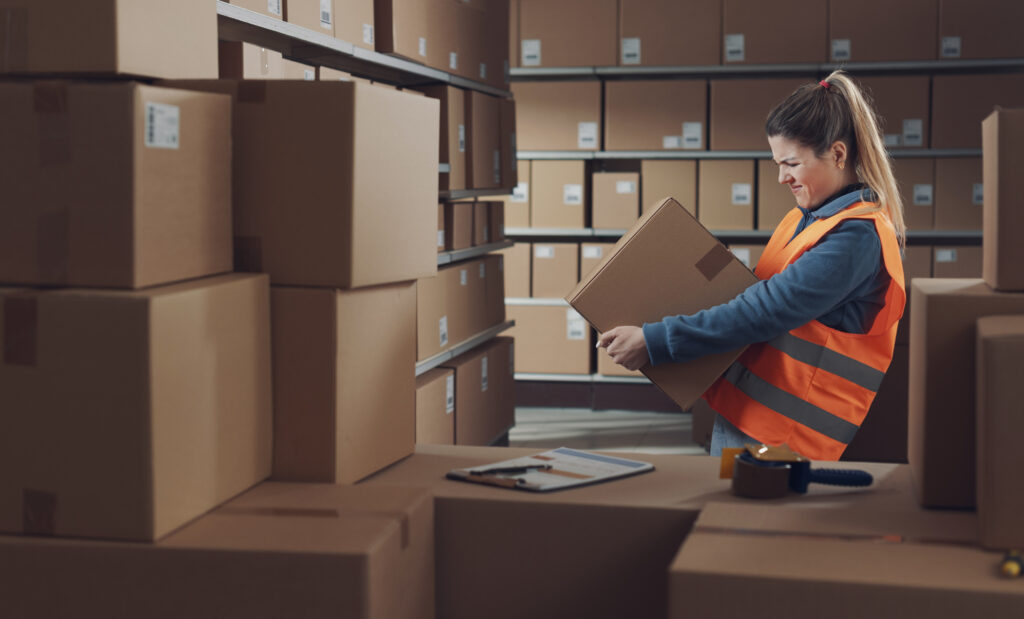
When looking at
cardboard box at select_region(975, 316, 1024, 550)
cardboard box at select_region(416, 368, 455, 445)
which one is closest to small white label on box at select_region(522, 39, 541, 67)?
cardboard box at select_region(416, 368, 455, 445)

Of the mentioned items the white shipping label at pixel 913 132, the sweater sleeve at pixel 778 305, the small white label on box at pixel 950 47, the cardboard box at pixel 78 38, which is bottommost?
the sweater sleeve at pixel 778 305

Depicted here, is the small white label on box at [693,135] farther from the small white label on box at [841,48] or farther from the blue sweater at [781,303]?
the blue sweater at [781,303]

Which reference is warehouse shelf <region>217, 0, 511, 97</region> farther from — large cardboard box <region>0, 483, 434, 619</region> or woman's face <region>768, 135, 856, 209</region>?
large cardboard box <region>0, 483, 434, 619</region>

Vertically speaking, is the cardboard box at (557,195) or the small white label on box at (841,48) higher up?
the small white label on box at (841,48)

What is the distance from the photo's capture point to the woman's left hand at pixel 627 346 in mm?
1882

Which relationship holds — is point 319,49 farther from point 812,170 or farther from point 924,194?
point 924,194

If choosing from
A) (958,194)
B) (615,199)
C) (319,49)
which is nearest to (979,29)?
(958,194)

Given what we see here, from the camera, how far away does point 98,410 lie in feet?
3.99

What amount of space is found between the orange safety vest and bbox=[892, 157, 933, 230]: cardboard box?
3.39 metres

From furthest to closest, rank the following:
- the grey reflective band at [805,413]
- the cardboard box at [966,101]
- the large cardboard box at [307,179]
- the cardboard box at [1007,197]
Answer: the cardboard box at [966,101] < the grey reflective band at [805,413] < the large cardboard box at [307,179] < the cardboard box at [1007,197]

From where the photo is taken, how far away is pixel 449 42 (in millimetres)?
3727

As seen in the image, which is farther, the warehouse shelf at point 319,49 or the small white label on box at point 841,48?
the small white label on box at point 841,48

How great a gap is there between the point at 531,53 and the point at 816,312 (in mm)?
3782

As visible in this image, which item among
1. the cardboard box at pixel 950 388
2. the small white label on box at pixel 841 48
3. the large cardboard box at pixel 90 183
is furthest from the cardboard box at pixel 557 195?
the large cardboard box at pixel 90 183
